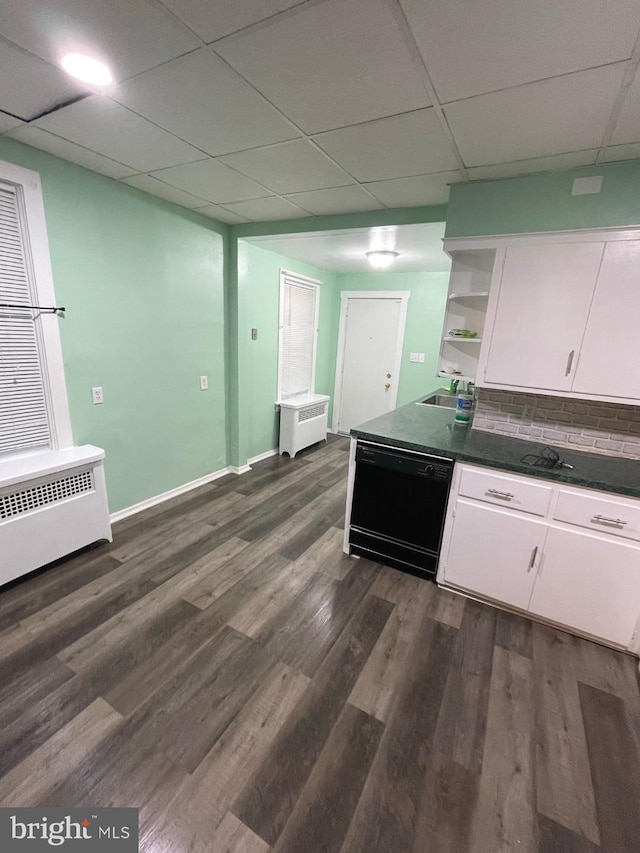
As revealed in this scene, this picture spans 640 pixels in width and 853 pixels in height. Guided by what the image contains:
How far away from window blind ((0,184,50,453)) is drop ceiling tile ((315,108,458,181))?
70.8 inches

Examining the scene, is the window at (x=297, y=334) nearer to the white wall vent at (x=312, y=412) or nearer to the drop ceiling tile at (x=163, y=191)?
the white wall vent at (x=312, y=412)

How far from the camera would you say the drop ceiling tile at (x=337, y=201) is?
94.5 inches

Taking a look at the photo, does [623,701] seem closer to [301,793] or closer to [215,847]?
[301,793]

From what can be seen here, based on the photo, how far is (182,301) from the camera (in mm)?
3090

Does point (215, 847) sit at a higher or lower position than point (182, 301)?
lower

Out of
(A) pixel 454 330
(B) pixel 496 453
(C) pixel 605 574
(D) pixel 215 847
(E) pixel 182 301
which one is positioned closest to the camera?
(D) pixel 215 847

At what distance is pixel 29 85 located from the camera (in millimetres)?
1470

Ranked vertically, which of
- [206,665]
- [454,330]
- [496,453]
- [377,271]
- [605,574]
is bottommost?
[206,665]

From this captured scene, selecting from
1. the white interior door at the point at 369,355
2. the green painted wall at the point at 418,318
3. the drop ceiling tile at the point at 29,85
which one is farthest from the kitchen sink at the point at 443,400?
the drop ceiling tile at the point at 29,85

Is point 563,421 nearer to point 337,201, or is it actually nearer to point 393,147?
point 393,147

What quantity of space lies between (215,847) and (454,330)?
2.75 m

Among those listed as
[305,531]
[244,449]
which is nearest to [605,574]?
[305,531]

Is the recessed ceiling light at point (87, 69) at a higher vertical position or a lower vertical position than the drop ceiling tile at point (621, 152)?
lower

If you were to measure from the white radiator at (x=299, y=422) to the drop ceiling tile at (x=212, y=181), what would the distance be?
233cm
